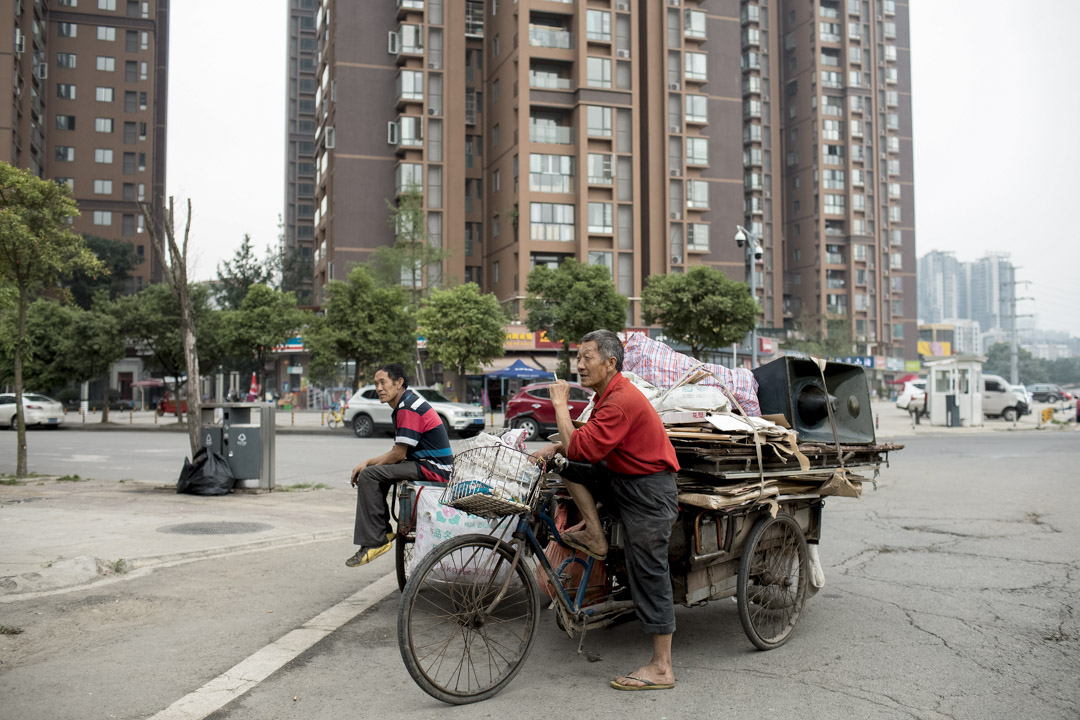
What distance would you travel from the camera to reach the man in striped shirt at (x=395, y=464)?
558 cm

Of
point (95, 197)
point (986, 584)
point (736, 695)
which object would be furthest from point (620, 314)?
point (95, 197)

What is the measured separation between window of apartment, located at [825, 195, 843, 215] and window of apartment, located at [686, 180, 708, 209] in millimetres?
38800

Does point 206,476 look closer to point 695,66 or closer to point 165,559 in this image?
point 165,559

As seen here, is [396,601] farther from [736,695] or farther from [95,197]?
[95,197]

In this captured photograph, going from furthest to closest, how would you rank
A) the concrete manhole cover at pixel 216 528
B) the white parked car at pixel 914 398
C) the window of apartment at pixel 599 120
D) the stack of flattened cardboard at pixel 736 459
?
the window of apartment at pixel 599 120 → the white parked car at pixel 914 398 → the concrete manhole cover at pixel 216 528 → the stack of flattened cardboard at pixel 736 459

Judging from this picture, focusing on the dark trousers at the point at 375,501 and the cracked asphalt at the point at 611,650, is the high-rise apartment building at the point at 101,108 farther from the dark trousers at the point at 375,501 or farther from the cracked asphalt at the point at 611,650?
the dark trousers at the point at 375,501

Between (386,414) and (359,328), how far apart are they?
7.72m

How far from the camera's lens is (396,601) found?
19.7ft

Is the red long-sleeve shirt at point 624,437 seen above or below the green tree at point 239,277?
below

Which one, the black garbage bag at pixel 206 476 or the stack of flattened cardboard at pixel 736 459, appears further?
the black garbage bag at pixel 206 476

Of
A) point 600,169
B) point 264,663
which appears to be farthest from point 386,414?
point 600,169

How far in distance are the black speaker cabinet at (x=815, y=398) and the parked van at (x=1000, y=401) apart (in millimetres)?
35538

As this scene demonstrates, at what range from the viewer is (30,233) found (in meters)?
13.1

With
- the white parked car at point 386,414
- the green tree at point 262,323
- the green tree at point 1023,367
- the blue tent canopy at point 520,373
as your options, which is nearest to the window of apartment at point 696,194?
the blue tent canopy at point 520,373
